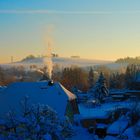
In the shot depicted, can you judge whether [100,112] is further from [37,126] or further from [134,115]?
[37,126]

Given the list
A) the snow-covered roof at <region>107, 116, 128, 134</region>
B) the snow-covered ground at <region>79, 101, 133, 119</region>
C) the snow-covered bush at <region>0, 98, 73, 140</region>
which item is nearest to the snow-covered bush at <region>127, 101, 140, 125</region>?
the snow-covered roof at <region>107, 116, 128, 134</region>

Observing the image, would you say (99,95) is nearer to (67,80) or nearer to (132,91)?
(132,91)

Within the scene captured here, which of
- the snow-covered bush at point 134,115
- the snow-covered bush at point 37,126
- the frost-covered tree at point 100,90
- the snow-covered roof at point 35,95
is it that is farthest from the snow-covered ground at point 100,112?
the snow-covered bush at point 37,126

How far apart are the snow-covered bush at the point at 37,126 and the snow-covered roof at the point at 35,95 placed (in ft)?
48.7

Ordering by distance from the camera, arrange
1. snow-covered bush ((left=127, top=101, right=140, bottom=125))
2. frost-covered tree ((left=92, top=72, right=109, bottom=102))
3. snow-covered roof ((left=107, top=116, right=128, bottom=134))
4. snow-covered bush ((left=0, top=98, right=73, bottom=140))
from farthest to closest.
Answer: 1. frost-covered tree ((left=92, top=72, right=109, bottom=102))
2. snow-covered bush ((left=127, top=101, right=140, bottom=125))
3. snow-covered roof ((left=107, top=116, right=128, bottom=134))
4. snow-covered bush ((left=0, top=98, right=73, bottom=140))

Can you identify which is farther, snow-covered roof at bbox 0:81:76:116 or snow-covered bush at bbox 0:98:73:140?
snow-covered roof at bbox 0:81:76:116

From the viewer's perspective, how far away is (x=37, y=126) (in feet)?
49.1

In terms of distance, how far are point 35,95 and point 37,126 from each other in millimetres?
17887

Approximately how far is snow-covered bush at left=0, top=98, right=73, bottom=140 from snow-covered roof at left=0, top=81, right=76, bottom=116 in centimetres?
1486

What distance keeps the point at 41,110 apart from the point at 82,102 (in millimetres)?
49758

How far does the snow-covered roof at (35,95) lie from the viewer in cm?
3189

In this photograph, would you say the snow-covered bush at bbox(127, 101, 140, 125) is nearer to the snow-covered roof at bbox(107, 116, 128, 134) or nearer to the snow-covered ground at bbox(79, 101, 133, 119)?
the snow-covered roof at bbox(107, 116, 128, 134)

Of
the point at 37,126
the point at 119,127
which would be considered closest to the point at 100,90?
the point at 119,127

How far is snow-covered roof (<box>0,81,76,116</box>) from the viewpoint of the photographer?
31.9m
